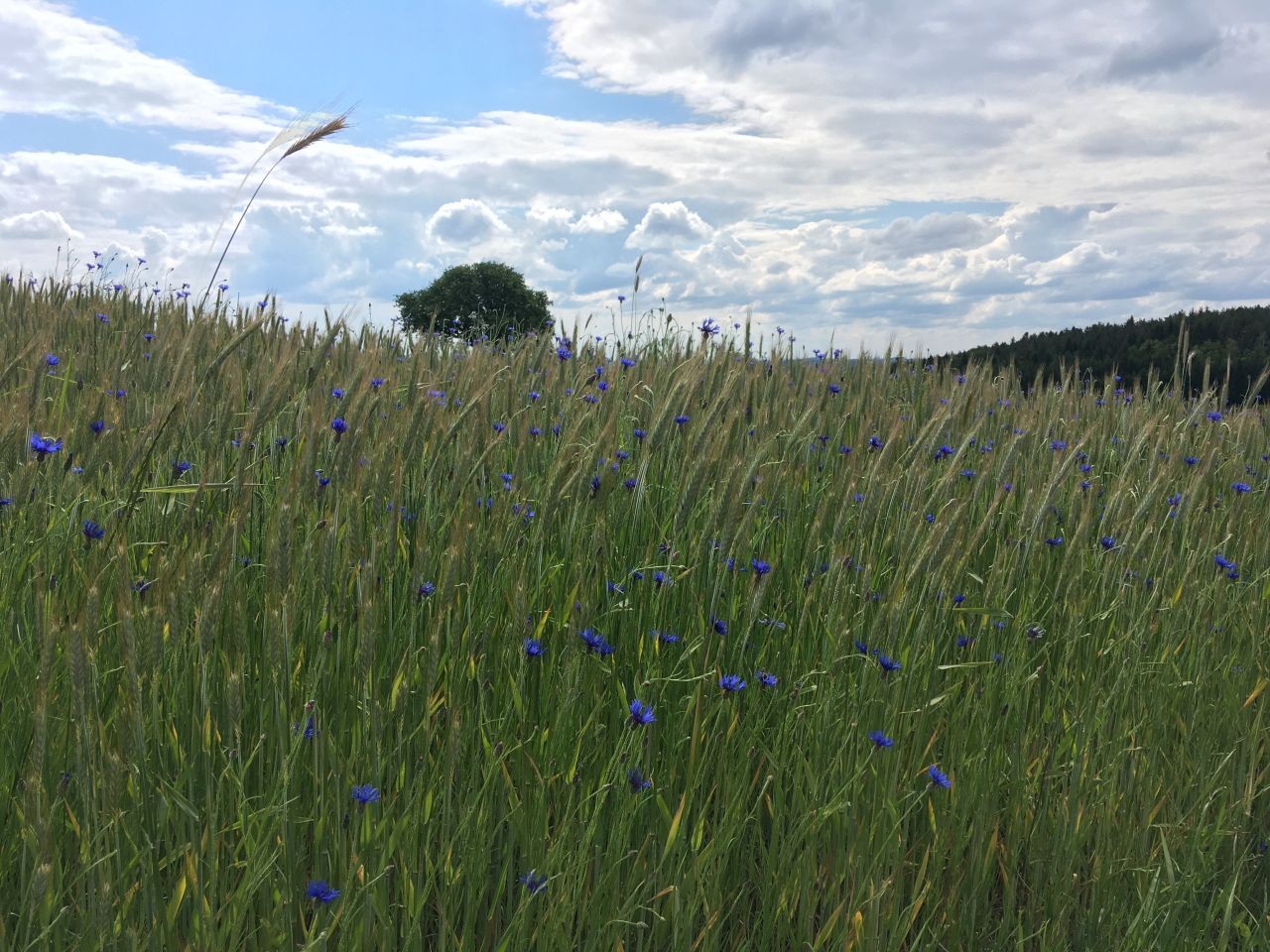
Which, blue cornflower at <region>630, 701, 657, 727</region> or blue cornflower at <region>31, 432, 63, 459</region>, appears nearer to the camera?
blue cornflower at <region>630, 701, 657, 727</region>

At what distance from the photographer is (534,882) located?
153 centimetres

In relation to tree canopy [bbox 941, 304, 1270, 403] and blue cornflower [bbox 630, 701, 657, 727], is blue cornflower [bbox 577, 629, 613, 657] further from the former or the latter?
tree canopy [bbox 941, 304, 1270, 403]

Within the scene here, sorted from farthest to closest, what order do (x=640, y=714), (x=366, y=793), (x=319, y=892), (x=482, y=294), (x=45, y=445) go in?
(x=482, y=294)
(x=45, y=445)
(x=640, y=714)
(x=366, y=793)
(x=319, y=892)

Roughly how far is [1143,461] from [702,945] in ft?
13.8

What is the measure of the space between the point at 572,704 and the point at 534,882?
1.12 ft

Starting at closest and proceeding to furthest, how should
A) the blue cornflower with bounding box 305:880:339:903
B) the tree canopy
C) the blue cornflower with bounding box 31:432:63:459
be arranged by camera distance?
1. the blue cornflower with bounding box 305:880:339:903
2. the blue cornflower with bounding box 31:432:63:459
3. the tree canopy

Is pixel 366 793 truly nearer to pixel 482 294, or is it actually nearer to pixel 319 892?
pixel 319 892

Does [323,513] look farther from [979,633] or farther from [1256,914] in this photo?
[1256,914]

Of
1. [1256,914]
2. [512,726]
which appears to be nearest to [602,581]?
[512,726]

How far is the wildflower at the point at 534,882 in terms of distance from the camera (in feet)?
4.84

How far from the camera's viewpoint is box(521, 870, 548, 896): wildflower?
148 centimetres

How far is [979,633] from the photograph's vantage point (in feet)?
8.68

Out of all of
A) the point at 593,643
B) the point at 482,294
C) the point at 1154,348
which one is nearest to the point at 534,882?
the point at 593,643

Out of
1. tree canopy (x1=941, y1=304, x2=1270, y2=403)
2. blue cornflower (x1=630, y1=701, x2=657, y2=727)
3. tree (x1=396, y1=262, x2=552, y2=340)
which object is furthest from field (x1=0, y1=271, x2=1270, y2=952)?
tree (x1=396, y1=262, x2=552, y2=340)
